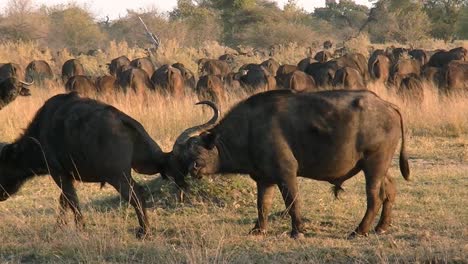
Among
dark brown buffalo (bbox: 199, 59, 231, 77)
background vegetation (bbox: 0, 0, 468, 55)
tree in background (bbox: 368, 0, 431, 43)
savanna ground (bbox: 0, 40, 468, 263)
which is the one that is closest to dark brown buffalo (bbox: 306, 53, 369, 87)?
dark brown buffalo (bbox: 199, 59, 231, 77)

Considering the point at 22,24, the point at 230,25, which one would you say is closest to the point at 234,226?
the point at 22,24

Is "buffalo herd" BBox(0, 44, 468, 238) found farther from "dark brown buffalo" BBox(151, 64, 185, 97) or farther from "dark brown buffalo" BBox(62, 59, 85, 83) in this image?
"dark brown buffalo" BBox(62, 59, 85, 83)

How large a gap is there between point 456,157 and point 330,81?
9953mm

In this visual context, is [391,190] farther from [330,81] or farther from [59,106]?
[330,81]

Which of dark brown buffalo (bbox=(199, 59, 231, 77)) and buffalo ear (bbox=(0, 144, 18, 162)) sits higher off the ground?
buffalo ear (bbox=(0, 144, 18, 162))

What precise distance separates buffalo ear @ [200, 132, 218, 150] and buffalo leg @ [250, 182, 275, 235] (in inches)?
25.3

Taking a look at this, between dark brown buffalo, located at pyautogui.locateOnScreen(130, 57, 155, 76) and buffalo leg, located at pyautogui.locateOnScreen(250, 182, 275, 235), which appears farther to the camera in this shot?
dark brown buffalo, located at pyautogui.locateOnScreen(130, 57, 155, 76)

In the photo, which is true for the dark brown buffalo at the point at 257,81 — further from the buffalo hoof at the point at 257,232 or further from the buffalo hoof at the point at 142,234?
the buffalo hoof at the point at 142,234

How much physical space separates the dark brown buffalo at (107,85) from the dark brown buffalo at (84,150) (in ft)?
40.9

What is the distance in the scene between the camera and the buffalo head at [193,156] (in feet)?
24.1

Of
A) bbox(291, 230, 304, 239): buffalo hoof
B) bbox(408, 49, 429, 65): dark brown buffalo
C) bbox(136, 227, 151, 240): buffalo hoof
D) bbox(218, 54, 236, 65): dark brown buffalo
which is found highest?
bbox(136, 227, 151, 240): buffalo hoof

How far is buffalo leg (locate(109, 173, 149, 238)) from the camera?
23.1 feet

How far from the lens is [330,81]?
22766mm

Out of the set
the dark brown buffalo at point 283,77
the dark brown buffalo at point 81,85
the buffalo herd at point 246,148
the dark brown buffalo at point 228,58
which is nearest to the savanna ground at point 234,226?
the buffalo herd at point 246,148
